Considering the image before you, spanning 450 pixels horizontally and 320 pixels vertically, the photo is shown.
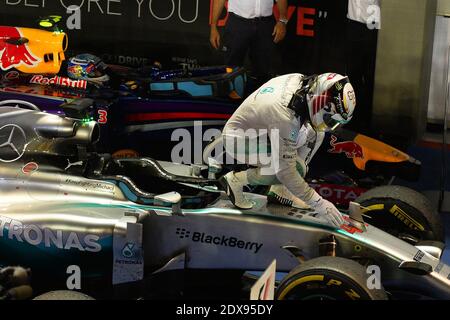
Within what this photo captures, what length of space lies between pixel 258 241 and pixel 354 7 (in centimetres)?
272

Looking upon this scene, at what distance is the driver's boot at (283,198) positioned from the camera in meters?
4.73

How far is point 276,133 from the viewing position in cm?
452

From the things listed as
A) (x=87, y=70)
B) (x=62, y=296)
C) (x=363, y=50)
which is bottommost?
(x=62, y=296)

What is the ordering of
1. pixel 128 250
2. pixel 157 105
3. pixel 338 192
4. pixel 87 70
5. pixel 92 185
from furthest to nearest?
pixel 87 70
pixel 157 105
pixel 338 192
pixel 92 185
pixel 128 250

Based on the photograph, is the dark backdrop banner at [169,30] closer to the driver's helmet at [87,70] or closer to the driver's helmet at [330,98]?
the driver's helmet at [87,70]

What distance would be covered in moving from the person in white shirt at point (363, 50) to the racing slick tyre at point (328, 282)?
9.58 feet

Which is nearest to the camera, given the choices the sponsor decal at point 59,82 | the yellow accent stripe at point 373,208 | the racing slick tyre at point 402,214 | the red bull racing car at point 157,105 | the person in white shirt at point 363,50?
the racing slick tyre at point 402,214

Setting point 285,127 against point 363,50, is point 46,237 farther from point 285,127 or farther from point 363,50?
point 363,50

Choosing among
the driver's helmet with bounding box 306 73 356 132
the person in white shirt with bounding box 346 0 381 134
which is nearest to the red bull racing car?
the person in white shirt with bounding box 346 0 381 134

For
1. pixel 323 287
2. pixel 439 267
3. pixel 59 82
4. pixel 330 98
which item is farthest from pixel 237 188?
pixel 59 82

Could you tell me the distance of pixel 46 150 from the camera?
475cm

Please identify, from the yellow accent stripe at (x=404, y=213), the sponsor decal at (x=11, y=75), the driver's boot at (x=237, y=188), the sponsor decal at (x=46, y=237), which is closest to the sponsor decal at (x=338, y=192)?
the yellow accent stripe at (x=404, y=213)

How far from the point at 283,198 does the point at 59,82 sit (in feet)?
8.07

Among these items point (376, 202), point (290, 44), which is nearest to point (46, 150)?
point (376, 202)
